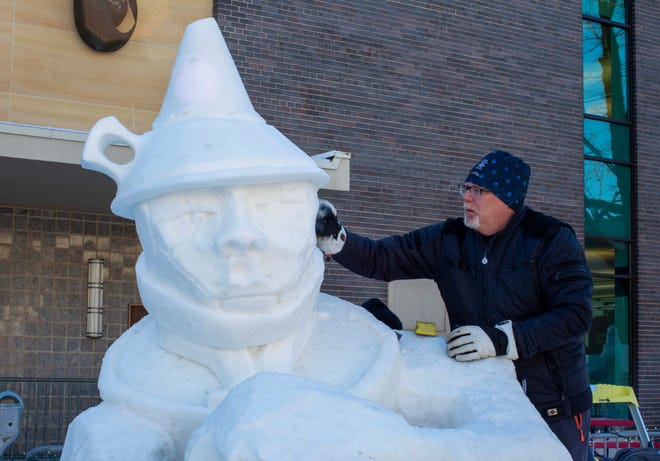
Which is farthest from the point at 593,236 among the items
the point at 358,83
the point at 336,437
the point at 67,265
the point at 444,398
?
the point at 336,437

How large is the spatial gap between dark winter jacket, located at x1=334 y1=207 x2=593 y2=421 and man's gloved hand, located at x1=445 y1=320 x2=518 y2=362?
0.12 meters

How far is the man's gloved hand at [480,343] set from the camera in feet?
8.31

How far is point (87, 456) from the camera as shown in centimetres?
215

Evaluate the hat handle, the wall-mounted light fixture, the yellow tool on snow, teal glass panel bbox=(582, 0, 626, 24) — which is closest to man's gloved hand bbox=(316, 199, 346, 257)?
the yellow tool on snow

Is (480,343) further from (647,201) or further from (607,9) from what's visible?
(607,9)

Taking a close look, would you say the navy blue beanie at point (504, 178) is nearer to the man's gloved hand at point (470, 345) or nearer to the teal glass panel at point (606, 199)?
the man's gloved hand at point (470, 345)

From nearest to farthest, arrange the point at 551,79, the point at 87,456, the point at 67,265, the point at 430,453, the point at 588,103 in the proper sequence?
the point at 430,453 < the point at 87,456 < the point at 67,265 < the point at 551,79 < the point at 588,103

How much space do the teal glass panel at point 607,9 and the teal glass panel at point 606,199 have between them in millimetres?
2237

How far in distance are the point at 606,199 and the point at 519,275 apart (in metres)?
10.7

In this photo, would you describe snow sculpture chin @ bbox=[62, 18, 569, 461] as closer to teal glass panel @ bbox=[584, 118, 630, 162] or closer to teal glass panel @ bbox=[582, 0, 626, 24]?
teal glass panel @ bbox=[584, 118, 630, 162]

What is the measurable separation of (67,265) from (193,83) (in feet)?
25.9

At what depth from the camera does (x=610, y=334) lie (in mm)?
12844

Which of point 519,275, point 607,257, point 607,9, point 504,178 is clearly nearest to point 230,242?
point 519,275

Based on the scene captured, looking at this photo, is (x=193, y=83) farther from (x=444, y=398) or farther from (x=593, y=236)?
(x=593, y=236)
